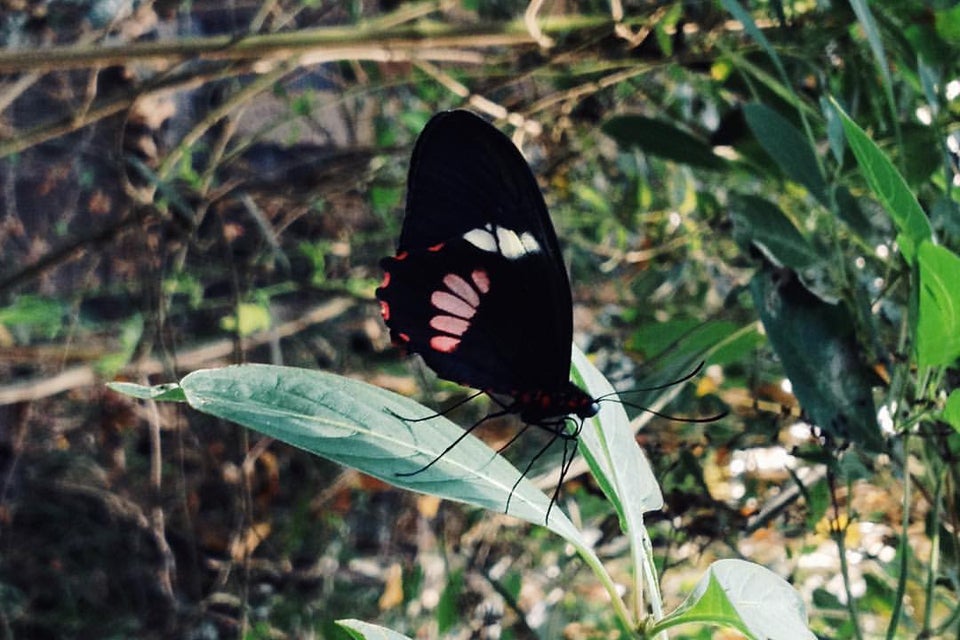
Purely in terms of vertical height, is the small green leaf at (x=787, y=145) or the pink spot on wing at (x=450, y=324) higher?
the small green leaf at (x=787, y=145)

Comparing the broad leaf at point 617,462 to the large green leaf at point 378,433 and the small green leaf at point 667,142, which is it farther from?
the small green leaf at point 667,142

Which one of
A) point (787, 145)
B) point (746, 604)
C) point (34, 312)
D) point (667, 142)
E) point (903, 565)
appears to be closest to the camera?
point (746, 604)

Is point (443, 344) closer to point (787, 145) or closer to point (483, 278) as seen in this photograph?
point (483, 278)

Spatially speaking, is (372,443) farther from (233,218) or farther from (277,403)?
(233,218)

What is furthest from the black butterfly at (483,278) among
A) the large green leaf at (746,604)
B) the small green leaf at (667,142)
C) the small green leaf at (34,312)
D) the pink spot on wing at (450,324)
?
the small green leaf at (34,312)

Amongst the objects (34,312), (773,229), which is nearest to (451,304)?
(773,229)

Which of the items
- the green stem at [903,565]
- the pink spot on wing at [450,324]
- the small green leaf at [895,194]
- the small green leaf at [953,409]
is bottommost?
the green stem at [903,565]

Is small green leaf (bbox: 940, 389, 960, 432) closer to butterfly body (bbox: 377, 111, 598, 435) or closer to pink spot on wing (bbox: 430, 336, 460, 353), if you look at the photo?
butterfly body (bbox: 377, 111, 598, 435)

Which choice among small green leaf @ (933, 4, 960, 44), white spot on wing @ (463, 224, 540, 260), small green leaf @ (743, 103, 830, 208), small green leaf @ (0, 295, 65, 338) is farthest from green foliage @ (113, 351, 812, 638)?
small green leaf @ (0, 295, 65, 338)
